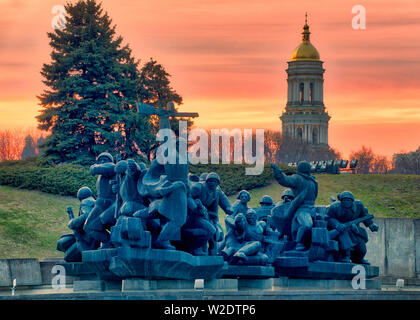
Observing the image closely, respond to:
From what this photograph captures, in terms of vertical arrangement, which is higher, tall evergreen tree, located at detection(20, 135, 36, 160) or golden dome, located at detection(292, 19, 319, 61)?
golden dome, located at detection(292, 19, 319, 61)

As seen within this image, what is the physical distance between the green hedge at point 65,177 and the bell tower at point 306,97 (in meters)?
81.6

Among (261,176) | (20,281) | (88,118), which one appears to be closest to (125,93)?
(88,118)

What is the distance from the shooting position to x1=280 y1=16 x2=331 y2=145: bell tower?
134000mm

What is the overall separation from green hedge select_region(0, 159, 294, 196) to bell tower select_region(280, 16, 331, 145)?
81552 mm

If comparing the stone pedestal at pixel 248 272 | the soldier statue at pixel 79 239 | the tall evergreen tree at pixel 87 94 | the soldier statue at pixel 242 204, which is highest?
the tall evergreen tree at pixel 87 94

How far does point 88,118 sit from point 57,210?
8.65 metres

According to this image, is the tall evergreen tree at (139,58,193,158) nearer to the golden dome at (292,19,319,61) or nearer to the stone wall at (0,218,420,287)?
the stone wall at (0,218,420,287)

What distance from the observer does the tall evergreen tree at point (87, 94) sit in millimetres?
→ 50125

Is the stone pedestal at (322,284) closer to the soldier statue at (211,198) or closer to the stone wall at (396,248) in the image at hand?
the soldier statue at (211,198)

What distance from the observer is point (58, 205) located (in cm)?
4375

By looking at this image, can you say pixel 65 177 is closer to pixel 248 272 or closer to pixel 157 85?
pixel 157 85

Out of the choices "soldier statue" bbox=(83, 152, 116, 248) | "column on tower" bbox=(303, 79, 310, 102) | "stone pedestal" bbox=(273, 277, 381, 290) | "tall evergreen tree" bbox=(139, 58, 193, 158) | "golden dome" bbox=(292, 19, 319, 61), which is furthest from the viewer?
"column on tower" bbox=(303, 79, 310, 102)

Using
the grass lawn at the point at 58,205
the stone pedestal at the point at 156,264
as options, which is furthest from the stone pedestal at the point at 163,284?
the grass lawn at the point at 58,205

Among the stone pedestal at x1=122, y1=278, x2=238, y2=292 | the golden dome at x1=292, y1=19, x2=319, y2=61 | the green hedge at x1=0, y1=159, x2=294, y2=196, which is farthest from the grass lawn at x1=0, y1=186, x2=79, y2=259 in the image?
the golden dome at x1=292, y1=19, x2=319, y2=61
